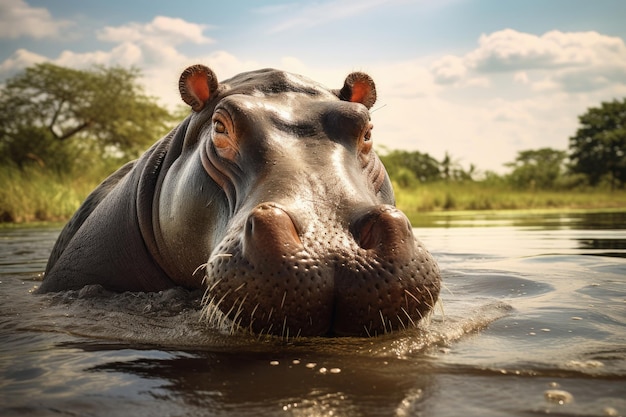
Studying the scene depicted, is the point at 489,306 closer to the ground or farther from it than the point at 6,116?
closer to the ground

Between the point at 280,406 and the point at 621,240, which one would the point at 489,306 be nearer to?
the point at 280,406

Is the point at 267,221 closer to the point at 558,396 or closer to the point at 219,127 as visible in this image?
the point at 558,396

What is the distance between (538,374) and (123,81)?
102ft

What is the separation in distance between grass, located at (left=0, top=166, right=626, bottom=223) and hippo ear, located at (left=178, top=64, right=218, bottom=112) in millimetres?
12771

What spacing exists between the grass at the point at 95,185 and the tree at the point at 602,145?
7.42 metres

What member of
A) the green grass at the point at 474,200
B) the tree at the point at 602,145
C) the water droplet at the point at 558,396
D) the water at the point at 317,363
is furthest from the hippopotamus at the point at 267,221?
the tree at the point at 602,145

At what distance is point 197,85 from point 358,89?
34.0 inches

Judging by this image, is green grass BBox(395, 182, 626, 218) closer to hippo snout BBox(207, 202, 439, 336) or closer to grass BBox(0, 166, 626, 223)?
grass BBox(0, 166, 626, 223)

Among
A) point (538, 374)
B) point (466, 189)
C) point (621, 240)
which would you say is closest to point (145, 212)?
point (538, 374)

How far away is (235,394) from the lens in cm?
169

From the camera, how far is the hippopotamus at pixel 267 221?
210 cm

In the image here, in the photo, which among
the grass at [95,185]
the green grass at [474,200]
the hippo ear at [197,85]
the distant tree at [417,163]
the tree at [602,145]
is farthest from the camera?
the distant tree at [417,163]

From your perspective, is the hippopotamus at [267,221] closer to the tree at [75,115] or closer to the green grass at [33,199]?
the green grass at [33,199]

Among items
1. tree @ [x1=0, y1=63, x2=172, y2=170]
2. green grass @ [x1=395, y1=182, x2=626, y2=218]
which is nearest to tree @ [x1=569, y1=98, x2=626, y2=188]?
green grass @ [x1=395, y1=182, x2=626, y2=218]
